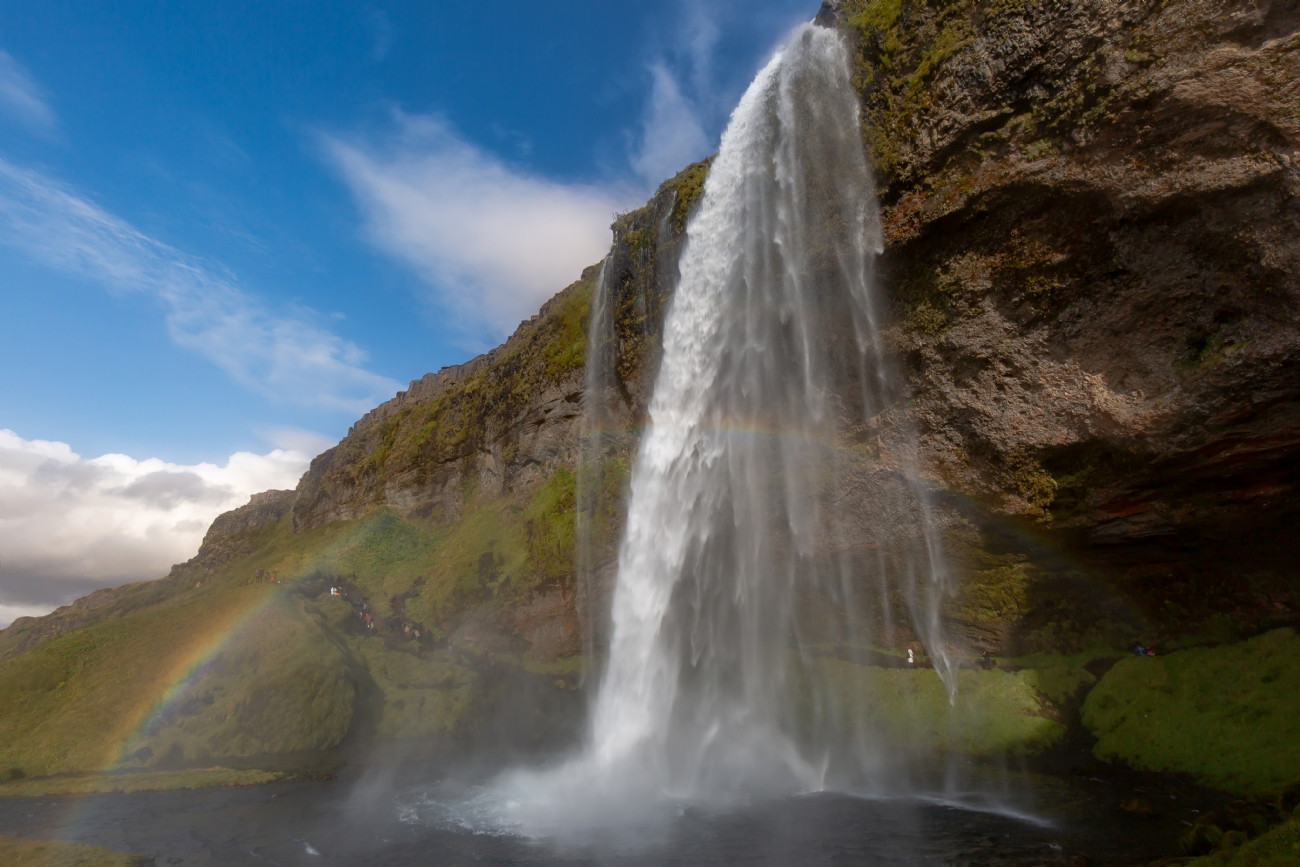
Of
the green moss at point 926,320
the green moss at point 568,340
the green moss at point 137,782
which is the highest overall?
the green moss at point 568,340

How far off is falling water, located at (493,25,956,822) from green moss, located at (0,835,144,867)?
8.80 meters

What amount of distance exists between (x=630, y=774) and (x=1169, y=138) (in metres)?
19.2

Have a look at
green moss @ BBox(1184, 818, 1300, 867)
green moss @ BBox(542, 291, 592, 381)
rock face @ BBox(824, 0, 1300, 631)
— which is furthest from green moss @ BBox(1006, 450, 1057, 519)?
green moss @ BBox(542, 291, 592, 381)

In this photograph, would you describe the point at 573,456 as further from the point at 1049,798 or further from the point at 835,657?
the point at 1049,798

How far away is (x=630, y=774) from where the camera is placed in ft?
57.6

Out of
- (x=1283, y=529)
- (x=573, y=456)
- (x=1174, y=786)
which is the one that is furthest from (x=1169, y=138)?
(x=573, y=456)

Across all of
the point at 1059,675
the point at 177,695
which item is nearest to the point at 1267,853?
the point at 1059,675

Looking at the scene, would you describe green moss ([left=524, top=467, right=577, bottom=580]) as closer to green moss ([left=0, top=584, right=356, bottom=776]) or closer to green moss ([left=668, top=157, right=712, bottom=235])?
green moss ([left=0, top=584, right=356, bottom=776])

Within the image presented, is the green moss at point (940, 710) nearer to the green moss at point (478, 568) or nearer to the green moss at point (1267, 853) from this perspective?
the green moss at point (1267, 853)

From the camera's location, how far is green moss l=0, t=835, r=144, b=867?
11.6 meters

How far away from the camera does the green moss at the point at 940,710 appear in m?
16.9

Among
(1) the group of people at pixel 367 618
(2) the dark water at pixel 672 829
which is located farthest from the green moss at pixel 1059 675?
(1) the group of people at pixel 367 618

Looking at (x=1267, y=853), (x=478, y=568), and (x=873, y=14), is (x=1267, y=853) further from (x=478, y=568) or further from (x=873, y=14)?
(x=478, y=568)

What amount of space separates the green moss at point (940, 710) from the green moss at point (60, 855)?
17115 millimetres
